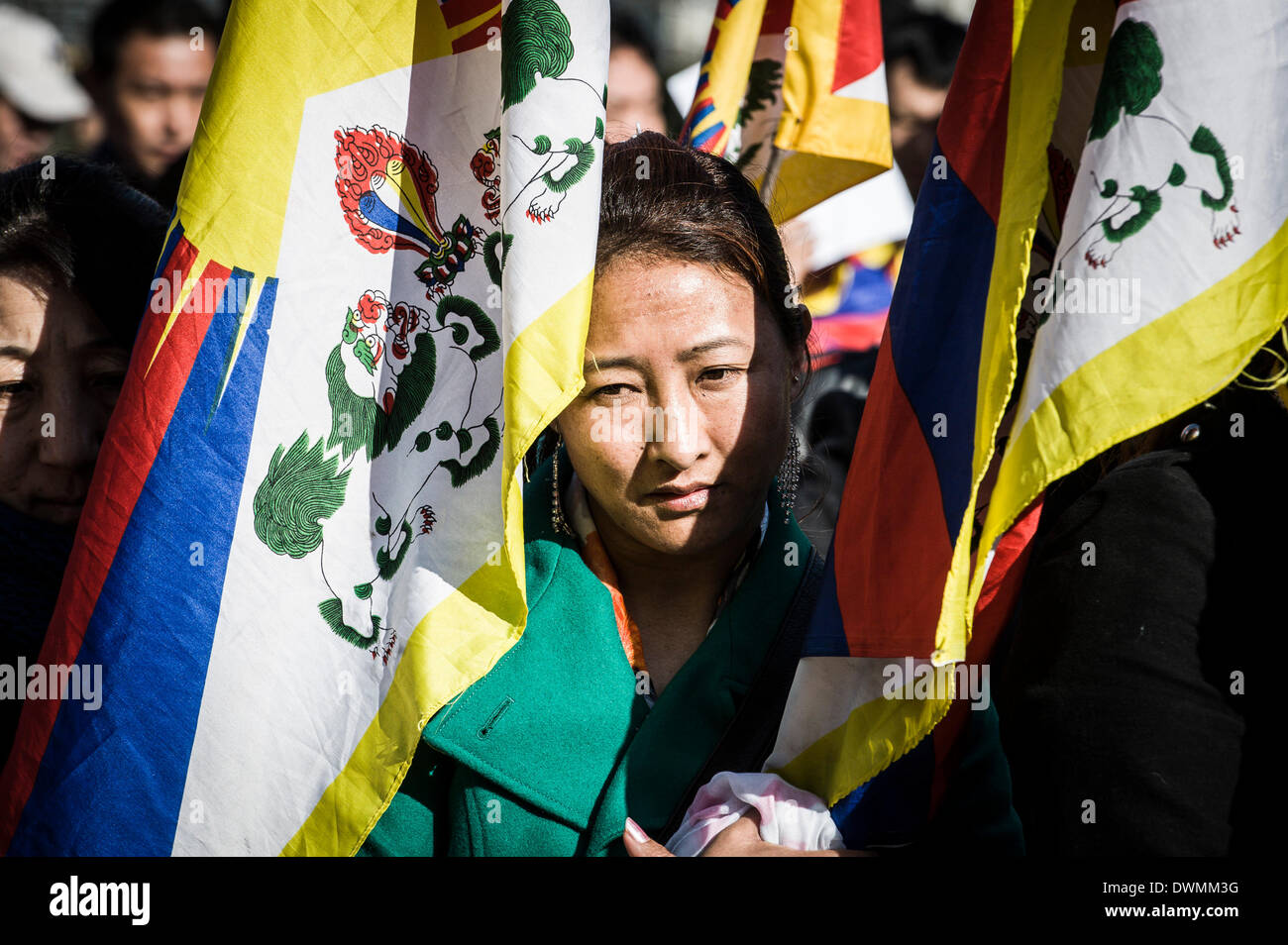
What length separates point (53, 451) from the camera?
181 cm

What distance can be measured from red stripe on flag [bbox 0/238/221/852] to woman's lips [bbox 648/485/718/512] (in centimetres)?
66

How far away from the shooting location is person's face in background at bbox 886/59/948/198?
405 cm

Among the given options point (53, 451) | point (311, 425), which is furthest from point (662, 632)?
point (53, 451)

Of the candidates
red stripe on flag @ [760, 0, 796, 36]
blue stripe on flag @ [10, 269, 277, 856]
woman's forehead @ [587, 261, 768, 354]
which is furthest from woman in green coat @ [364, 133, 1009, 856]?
red stripe on flag @ [760, 0, 796, 36]

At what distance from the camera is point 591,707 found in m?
1.71

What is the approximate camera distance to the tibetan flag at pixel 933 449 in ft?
4.42

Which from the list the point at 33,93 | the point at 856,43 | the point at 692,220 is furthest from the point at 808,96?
the point at 33,93

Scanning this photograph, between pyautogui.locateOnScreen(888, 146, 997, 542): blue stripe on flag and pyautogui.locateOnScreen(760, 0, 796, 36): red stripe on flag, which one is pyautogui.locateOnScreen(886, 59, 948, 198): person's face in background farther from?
pyautogui.locateOnScreen(888, 146, 997, 542): blue stripe on flag

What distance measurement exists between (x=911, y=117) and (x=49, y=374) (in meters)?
3.23

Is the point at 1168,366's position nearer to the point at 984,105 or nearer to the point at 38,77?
the point at 984,105

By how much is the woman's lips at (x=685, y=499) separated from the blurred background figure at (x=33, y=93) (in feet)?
12.6
